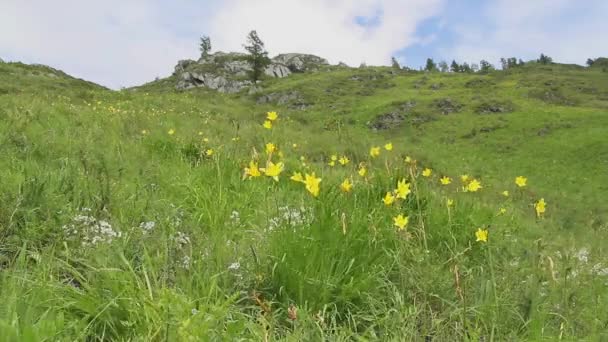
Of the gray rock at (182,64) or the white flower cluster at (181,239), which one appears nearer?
the white flower cluster at (181,239)

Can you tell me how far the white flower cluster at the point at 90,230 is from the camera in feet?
9.32

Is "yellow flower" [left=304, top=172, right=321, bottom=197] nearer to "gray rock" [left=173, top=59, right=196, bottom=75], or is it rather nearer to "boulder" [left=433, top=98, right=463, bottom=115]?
"boulder" [left=433, top=98, right=463, bottom=115]

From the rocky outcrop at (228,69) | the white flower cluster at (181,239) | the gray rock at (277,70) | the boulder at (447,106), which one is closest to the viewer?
the white flower cluster at (181,239)

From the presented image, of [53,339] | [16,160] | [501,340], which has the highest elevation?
[16,160]

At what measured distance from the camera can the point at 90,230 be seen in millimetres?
2959

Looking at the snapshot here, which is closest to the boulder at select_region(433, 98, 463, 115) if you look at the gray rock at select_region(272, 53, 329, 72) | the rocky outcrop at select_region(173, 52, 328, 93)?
the rocky outcrop at select_region(173, 52, 328, 93)

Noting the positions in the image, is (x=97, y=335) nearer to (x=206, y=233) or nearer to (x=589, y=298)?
(x=206, y=233)

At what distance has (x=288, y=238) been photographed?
2.90 metres

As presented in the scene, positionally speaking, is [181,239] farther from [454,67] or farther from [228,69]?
[454,67]

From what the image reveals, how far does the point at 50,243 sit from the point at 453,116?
4798 cm

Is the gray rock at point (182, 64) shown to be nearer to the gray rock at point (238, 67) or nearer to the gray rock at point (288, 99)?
the gray rock at point (238, 67)

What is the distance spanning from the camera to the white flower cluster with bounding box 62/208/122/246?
284cm

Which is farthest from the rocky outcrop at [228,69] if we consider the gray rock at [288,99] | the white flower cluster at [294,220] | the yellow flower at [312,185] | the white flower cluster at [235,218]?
the yellow flower at [312,185]

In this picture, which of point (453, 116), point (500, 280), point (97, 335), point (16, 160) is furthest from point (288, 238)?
point (453, 116)
